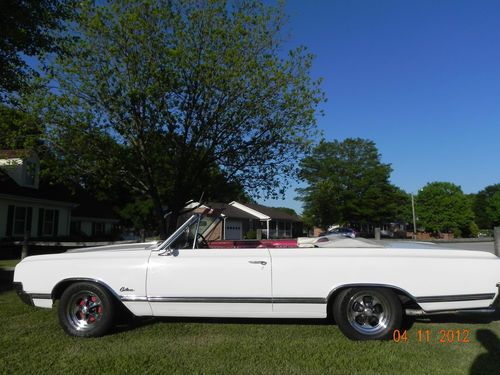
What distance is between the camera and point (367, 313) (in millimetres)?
5188

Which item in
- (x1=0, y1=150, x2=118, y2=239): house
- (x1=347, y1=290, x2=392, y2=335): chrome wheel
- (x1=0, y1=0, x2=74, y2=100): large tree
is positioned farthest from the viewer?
(x1=0, y1=150, x2=118, y2=239): house

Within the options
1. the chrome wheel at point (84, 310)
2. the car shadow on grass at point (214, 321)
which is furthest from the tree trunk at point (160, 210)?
the chrome wheel at point (84, 310)

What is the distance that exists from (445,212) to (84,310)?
2723 inches

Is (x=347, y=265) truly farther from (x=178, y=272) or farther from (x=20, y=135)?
(x=20, y=135)

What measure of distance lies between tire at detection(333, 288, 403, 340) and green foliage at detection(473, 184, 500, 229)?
106m

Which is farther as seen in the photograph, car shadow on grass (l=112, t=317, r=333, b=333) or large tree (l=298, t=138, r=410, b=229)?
large tree (l=298, t=138, r=410, b=229)

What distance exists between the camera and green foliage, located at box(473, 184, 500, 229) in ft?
336

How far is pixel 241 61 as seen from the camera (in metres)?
12.6

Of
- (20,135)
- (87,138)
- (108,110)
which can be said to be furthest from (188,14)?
(20,135)

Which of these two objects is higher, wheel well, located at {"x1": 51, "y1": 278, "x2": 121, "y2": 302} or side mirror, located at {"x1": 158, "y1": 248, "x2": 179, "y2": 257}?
side mirror, located at {"x1": 158, "y1": 248, "x2": 179, "y2": 257}

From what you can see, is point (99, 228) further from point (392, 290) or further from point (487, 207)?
point (487, 207)

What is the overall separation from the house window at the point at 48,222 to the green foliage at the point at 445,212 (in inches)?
2234

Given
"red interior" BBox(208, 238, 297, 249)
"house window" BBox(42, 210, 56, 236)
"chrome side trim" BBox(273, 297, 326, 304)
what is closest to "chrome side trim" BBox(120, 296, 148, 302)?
"red interior" BBox(208, 238, 297, 249)

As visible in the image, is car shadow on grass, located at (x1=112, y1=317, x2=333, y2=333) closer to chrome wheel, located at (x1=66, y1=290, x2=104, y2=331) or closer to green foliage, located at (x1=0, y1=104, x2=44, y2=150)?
chrome wheel, located at (x1=66, y1=290, x2=104, y2=331)
